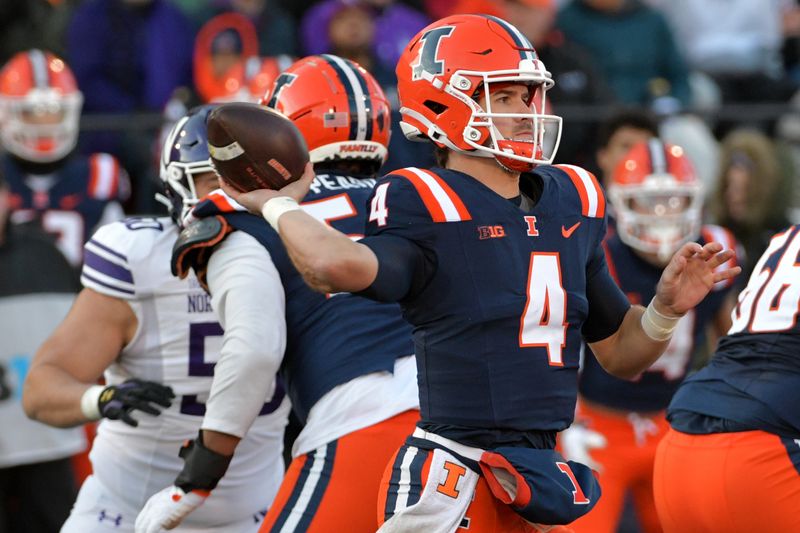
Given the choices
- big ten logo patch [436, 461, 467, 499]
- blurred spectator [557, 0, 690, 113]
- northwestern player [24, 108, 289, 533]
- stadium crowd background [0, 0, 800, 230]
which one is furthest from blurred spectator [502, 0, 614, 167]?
big ten logo patch [436, 461, 467, 499]

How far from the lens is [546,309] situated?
339cm

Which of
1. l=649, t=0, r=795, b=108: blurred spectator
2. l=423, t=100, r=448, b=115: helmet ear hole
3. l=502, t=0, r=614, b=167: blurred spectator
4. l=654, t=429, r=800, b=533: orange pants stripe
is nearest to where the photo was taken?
l=423, t=100, r=448, b=115: helmet ear hole

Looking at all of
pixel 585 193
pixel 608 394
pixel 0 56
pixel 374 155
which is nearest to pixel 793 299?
pixel 585 193

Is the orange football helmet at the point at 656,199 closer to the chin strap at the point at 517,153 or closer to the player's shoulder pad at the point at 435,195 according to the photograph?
the chin strap at the point at 517,153

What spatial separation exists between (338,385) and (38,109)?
4647mm

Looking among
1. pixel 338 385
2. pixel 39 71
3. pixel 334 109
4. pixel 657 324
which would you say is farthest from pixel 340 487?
pixel 39 71

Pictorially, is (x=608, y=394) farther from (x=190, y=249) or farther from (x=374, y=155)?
(x=190, y=249)

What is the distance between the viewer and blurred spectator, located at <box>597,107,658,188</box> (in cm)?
813

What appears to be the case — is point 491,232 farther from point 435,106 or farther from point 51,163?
point 51,163

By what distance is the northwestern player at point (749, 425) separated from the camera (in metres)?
4.12

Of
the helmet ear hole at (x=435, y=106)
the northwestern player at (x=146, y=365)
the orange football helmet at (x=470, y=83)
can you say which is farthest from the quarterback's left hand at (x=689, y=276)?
the northwestern player at (x=146, y=365)

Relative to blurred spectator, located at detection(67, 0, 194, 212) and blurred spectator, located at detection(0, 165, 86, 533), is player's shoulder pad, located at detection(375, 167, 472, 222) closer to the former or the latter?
blurred spectator, located at detection(0, 165, 86, 533)

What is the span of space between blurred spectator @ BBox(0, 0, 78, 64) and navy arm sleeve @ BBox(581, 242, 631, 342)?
6102 millimetres

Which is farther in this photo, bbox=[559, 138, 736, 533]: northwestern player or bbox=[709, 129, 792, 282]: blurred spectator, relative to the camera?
bbox=[709, 129, 792, 282]: blurred spectator
